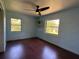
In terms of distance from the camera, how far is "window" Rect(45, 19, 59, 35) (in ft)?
15.7

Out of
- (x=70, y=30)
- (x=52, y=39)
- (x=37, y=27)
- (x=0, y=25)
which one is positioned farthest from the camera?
(x=37, y=27)

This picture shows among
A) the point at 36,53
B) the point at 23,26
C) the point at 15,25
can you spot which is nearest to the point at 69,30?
the point at 36,53

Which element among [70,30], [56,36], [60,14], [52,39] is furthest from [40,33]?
[70,30]

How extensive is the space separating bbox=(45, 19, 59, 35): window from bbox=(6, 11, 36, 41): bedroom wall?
1882 millimetres

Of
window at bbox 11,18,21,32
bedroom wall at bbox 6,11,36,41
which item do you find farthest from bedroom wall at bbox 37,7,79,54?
window at bbox 11,18,21,32

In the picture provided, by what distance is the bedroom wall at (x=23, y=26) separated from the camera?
543cm

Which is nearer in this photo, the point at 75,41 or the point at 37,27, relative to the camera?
the point at 75,41

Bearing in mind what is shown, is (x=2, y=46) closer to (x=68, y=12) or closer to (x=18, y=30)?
(x=18, y=30)

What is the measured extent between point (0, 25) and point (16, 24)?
2809 millimetres

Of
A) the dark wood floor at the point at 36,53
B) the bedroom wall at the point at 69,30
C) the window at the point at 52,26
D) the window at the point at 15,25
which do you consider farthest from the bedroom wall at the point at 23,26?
the bedroom wall at the point at 69,30

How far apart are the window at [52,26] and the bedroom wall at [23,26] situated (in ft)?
6.18

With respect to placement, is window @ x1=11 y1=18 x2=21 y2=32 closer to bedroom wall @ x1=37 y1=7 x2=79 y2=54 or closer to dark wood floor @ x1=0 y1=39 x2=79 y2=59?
dark wood floor @ x1=0 y1=39 x2=79 y2=59

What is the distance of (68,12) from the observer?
12.1ft

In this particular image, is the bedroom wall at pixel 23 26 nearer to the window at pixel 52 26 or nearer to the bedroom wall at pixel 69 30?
the window at pixel 52 26
